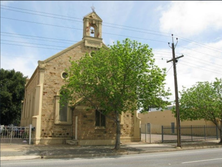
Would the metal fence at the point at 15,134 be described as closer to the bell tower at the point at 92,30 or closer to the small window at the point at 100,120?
the small window at the point at 100,120

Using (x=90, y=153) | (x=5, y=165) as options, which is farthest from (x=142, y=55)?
(x=5, y=165)

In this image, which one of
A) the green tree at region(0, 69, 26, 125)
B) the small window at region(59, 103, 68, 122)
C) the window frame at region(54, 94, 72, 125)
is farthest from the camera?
the green tree at region(0, 69, 26, 125)

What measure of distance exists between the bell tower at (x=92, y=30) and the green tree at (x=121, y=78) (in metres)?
6.15

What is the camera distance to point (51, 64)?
19578 mm

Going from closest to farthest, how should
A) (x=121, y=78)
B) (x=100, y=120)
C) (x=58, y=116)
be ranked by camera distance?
1. (x=121, y=78)
2. (x=58, y=116)
3. (x=100, y=120)

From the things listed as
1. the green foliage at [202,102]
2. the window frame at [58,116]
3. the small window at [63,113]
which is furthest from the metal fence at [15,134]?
the green foliage at [202,102]

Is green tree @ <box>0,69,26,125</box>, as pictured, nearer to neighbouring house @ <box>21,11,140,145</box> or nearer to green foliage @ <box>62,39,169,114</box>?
neighbouring house @ <box>21,11,140,145</box>

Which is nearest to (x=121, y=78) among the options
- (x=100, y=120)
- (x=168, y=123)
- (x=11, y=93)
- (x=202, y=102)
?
(x=100, y=120)

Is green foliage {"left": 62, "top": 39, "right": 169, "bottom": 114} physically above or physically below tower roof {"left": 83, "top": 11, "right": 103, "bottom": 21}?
below

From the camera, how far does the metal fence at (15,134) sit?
58.1ft

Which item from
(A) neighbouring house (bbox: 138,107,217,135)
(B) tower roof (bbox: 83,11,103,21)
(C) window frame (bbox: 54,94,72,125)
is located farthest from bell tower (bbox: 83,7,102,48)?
(A) neighbouring house (bbox: 138,107,217,135)

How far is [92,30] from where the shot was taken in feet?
72.1

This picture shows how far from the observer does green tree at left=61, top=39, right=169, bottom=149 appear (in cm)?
1459

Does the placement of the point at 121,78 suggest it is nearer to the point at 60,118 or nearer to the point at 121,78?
the point at 121,78
